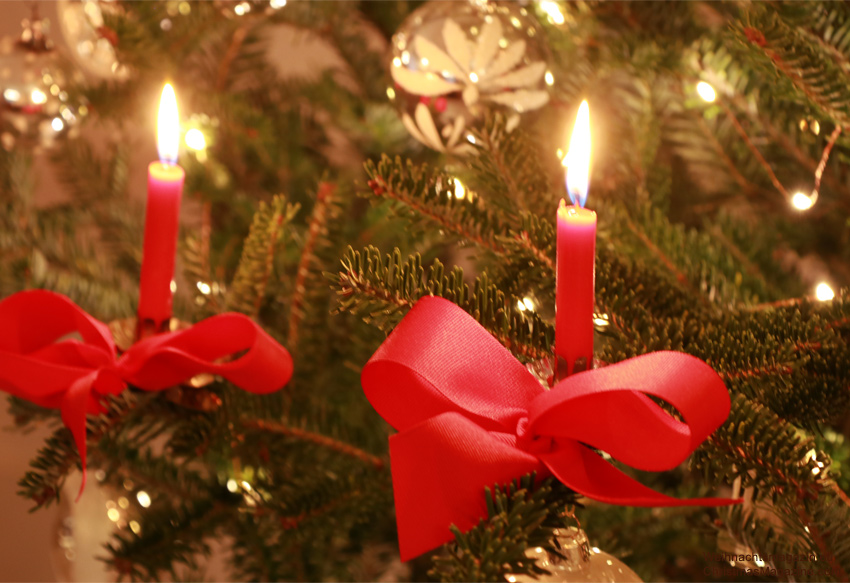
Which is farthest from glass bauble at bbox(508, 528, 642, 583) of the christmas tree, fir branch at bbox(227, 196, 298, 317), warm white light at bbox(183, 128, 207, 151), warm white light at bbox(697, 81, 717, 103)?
warm white light at bbox(183, 128, 207, 151)

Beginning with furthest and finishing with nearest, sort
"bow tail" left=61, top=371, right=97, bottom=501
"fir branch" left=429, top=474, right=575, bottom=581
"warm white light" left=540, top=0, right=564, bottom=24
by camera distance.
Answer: "warm white light" left=540, top=0, right=564, bottom=24 → "bow tail" left=61, top=371, right=97, bottom=501 → "fir branch" left=429, top=474, right=575, bottom=581

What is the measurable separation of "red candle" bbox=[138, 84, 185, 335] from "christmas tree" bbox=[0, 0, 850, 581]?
0.03m

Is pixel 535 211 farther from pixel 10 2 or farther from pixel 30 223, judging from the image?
pixel 10 2

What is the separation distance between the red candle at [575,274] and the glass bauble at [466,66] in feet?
0.68

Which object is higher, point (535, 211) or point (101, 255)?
point (535, 211)

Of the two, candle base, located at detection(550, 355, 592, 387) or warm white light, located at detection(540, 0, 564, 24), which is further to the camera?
warm white light, located at detection(540, 0, 564, 24)

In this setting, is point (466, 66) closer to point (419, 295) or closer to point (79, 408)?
point (419, 295)

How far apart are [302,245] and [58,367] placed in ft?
0.61

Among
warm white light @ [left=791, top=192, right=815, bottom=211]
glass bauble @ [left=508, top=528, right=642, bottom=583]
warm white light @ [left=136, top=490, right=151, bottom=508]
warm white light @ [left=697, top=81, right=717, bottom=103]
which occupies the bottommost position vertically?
warm white light @ [left=136, top=490, right=151, bottom=508]

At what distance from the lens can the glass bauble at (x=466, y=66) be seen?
21.3 inches

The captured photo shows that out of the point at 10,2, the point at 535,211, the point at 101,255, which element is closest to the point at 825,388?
the point at 535,211

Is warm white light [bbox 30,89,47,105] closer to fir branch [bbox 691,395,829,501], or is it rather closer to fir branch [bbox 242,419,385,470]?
fir branch [bbox 242,419,385,470]

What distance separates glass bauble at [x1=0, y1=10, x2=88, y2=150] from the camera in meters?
0.68

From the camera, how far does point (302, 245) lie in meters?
0.56
